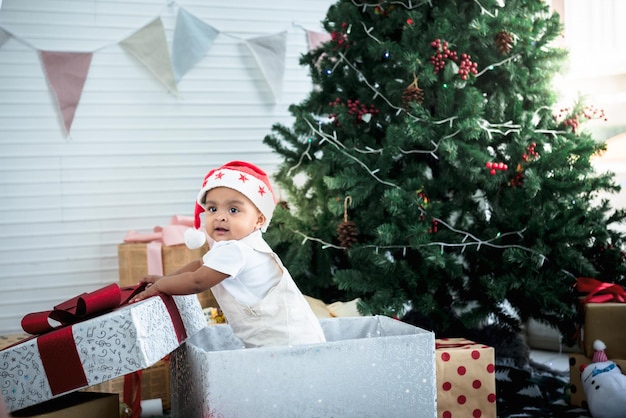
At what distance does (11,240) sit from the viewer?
3664mm

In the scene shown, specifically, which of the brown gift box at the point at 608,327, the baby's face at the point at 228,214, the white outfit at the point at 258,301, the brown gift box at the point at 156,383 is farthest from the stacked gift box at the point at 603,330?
the brown gift box at the point at 156,383

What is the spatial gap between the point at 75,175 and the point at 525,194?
220 centimetres

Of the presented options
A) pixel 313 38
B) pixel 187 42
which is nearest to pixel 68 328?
pixel 187 42

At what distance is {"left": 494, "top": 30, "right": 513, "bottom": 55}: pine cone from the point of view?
2.96 metres

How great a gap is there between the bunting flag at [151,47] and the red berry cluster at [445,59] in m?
1.55

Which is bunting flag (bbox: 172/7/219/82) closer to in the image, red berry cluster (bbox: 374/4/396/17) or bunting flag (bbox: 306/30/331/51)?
bunting flag (bbox: 306/30/331/51)

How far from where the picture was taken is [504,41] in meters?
2.96

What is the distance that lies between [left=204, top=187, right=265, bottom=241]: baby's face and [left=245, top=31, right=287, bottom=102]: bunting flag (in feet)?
6.94

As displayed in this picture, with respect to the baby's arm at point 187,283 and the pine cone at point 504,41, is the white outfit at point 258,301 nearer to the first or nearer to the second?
the baby's arm at point 187,283

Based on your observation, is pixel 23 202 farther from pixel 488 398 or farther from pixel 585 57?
pixel 585 57

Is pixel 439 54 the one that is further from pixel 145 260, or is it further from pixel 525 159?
pixel 145 260

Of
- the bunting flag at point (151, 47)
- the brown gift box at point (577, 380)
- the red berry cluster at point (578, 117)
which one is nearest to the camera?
the brown gift box at point (577, 380)

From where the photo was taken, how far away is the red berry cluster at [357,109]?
3.07 meters

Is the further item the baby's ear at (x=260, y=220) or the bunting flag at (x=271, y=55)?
the bunting flag at (x=271, y=55)
